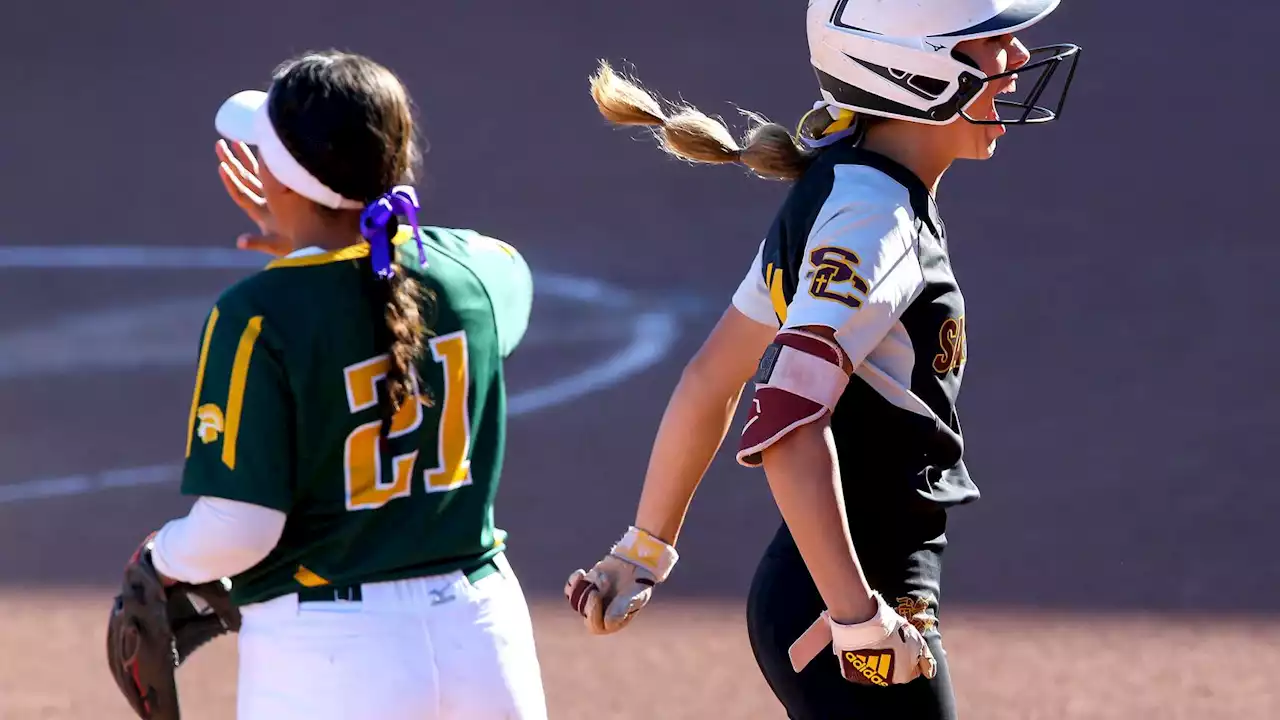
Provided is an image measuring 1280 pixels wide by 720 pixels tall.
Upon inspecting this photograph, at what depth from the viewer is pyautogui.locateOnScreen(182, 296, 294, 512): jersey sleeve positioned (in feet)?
9.05

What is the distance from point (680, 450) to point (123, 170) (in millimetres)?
8657

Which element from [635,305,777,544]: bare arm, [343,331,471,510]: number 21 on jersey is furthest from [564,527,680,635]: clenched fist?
[343,331,471,510]: number 21 on jersey

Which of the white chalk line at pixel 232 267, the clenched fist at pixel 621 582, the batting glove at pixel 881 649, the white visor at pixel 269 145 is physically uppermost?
the white visor at pixel 269 145

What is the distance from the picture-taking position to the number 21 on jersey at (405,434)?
2877 millimetres

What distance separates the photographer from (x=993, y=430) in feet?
24.1

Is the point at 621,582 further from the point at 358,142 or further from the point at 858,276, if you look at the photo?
the point at 358,142

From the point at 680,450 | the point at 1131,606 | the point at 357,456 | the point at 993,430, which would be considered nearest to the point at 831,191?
the point at 680,450

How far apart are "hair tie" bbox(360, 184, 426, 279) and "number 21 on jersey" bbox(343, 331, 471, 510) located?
15 cm

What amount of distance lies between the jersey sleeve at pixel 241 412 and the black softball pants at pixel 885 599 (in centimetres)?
88

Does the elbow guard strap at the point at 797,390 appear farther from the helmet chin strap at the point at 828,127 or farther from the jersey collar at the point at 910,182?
the helmet chin strap at the point at 828,127

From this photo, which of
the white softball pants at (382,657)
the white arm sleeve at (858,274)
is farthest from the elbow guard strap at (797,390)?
the white softball pants at (382,657)

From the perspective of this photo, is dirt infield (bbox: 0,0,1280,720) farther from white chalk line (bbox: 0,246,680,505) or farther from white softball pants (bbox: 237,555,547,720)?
white softball pants (bbox: 237,555,547,720)

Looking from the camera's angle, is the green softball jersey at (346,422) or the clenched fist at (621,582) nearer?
the green softball jersey at (346,422)

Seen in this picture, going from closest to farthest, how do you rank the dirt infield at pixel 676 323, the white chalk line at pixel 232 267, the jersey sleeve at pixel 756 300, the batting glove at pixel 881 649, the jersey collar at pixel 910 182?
1. the batting glove at pixel 881 649
2. the jersey collar at pixel 910 182
3. the jersey sleeve at pixel 756 300
4. the dirt infield at pixel 676 323
5. the white chalk line at pixel 232 267
